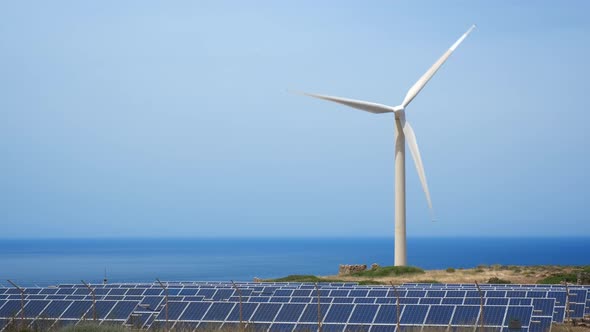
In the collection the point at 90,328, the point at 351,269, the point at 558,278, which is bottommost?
the point at 351,269

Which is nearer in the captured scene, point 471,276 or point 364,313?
point 364,313

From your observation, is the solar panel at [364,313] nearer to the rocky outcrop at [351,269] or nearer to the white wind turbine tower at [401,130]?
the white wind turbine tower at [401,130]

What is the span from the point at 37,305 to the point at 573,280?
127 ft

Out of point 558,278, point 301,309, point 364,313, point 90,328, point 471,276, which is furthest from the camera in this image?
point 471,276

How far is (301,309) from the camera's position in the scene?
30109 millimetres

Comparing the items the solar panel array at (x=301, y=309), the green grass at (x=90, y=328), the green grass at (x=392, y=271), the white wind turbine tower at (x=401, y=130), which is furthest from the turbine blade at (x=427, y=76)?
the green grass at (x=90, y=328)

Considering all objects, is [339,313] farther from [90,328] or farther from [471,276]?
[471,276]

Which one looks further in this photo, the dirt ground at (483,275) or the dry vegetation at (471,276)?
the dirt ground at (483,275)

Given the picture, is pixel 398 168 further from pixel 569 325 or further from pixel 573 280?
pixel 569 325

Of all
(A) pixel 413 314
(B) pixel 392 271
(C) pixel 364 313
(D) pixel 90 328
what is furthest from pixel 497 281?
(D) pixel 90 328

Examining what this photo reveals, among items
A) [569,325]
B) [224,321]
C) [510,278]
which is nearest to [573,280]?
[510,278]

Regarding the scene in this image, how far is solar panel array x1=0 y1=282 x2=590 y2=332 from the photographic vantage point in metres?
28.4

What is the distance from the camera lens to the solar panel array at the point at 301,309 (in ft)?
93.2

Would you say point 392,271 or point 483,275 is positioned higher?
Result: point 392,271
